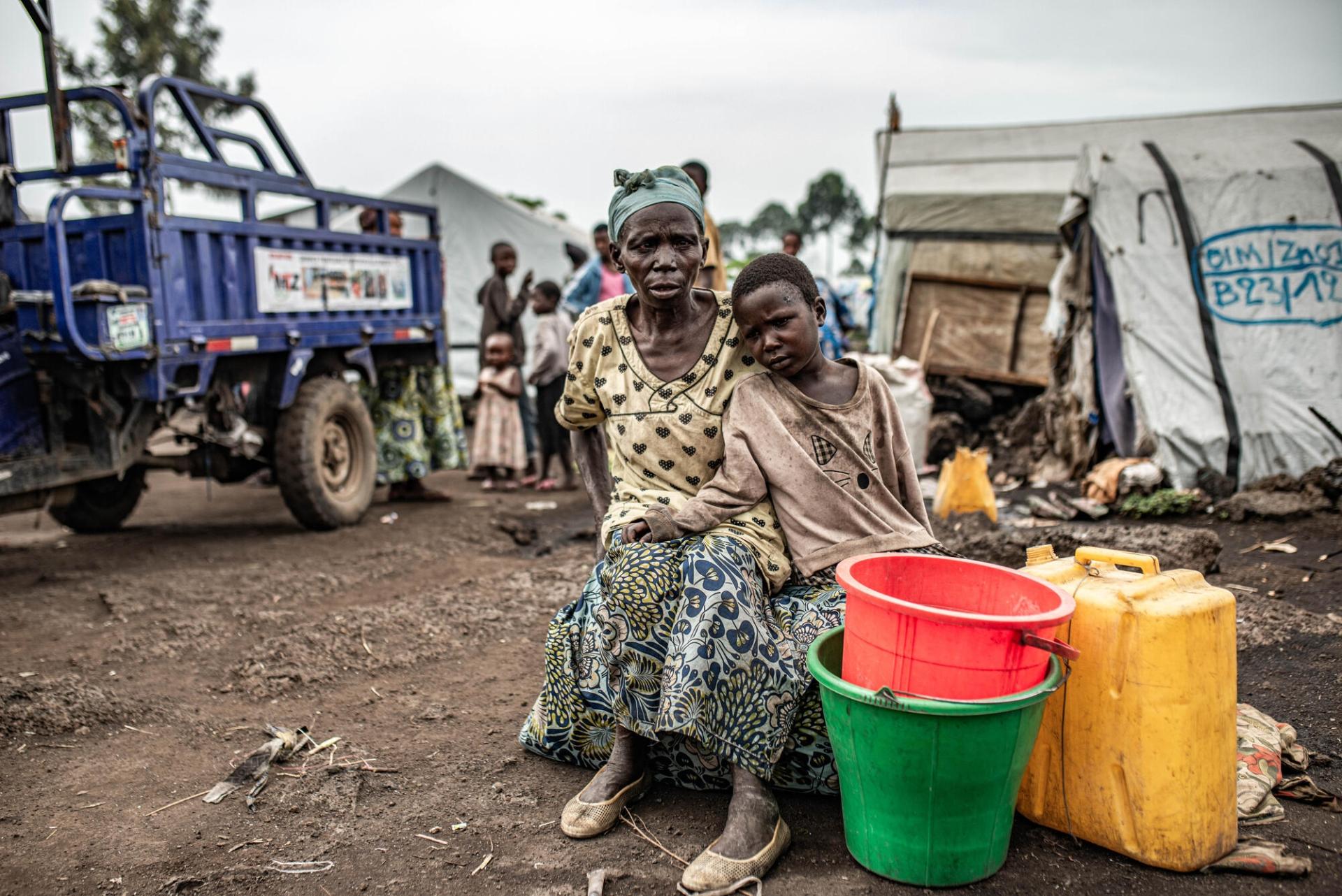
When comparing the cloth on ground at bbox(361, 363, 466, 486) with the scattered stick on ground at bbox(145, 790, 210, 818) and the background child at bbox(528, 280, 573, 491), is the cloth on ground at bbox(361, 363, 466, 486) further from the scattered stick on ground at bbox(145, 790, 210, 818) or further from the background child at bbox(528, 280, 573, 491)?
the scattered stick on ground at bbox(145, 790, 210, 818)

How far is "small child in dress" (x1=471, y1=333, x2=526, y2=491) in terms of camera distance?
7738mm

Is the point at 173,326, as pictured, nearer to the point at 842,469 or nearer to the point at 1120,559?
the point at 842,469

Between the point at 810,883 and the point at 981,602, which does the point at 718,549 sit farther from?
the point at 810,883

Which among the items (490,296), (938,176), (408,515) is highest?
(938,176)

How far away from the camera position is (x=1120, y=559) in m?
2.07

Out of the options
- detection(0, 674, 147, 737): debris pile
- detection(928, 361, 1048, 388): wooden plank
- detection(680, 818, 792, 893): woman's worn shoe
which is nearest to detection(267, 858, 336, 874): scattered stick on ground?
detection(680, 818, 792, 893): woman's worn shoe

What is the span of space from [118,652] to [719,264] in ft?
13.9

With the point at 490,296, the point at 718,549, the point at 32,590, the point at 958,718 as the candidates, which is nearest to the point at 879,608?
the point at 958,718

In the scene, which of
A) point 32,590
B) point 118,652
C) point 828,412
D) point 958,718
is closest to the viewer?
point 958,718

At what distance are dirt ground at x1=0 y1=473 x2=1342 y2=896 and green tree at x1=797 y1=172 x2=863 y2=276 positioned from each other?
123 ft

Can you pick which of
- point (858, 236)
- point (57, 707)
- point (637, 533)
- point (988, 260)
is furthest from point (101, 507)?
point (858, 236)

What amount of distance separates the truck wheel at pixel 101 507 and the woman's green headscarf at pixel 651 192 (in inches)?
195

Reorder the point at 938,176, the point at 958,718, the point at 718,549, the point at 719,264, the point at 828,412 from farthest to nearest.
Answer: the point at 938,176
the point at 719,264
the point at 828,412
the point at 718,549
the point at 958,718

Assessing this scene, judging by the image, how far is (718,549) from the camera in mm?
2248
